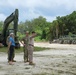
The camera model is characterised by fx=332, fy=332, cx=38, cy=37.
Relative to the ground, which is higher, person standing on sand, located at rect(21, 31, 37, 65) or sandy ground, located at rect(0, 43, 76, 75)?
person standing on sand, located at rect(21, 31, 37, 65)

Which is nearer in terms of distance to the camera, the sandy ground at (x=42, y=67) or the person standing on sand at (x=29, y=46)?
the sandy ground at (x=42, y=67)

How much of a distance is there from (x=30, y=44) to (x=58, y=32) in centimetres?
7409

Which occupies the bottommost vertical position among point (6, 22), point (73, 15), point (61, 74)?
point (61, 74)

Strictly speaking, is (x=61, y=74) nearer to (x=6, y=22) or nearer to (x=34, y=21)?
(x=6, y=22)

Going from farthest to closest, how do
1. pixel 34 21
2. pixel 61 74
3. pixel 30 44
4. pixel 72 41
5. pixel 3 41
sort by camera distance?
pixel 34 21, pixel 72 41, pixel 3 41, pixel 30 44, pixel 61 74

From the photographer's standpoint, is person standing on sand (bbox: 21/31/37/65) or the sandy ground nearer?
the sandy ground

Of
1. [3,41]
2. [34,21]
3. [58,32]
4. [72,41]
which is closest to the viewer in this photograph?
[3,41]

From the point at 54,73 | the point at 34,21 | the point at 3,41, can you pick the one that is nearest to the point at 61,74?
the point at 54,73

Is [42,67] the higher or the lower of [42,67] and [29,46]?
the lower

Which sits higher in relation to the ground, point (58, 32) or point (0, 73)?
point (58, 32)

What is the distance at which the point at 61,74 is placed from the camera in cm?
1243

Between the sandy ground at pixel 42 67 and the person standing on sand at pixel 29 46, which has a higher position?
the person standing on sand at pixel 29 46

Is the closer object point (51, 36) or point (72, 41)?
point (72, 41)

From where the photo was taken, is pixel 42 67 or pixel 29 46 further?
pixel 29 46
